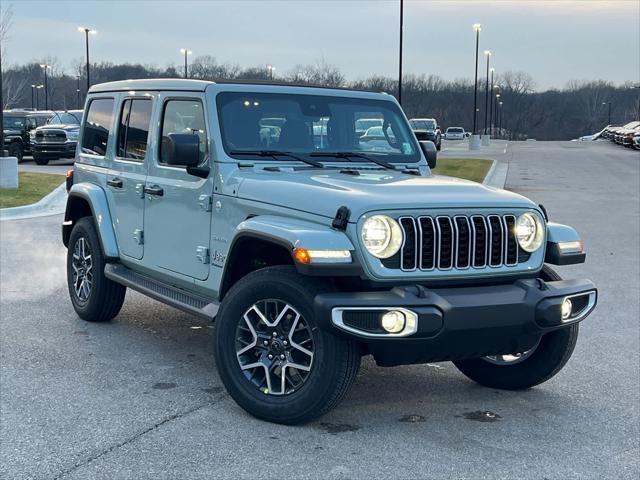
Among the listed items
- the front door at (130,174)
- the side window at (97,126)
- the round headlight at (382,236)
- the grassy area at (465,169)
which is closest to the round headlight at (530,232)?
the round headlight at (382,236)

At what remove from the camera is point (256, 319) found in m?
4.86

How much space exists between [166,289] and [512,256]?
8.13 ft

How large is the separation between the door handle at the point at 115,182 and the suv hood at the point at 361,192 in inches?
65.0

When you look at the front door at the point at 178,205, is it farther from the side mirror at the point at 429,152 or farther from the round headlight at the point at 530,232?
the round headlight at the point at 530,232

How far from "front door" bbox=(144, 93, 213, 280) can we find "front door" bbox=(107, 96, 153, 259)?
0.48 feet

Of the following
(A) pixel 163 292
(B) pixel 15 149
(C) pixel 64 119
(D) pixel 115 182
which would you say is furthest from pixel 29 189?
(A) pixel 163 292

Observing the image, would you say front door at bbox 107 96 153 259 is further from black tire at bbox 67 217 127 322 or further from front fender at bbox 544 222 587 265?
front fender at bbox 544 222 587 265

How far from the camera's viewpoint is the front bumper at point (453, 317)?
4.30 m

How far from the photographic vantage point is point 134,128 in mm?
6625

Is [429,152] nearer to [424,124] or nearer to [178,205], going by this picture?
[178,205]

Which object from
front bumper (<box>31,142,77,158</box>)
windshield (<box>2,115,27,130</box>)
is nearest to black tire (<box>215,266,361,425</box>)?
front bumper (<box>31,142,77,158</box>)

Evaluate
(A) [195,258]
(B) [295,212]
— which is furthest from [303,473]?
(A) [195,258]

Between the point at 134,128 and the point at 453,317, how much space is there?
3348 millimetres

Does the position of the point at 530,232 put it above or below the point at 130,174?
below
